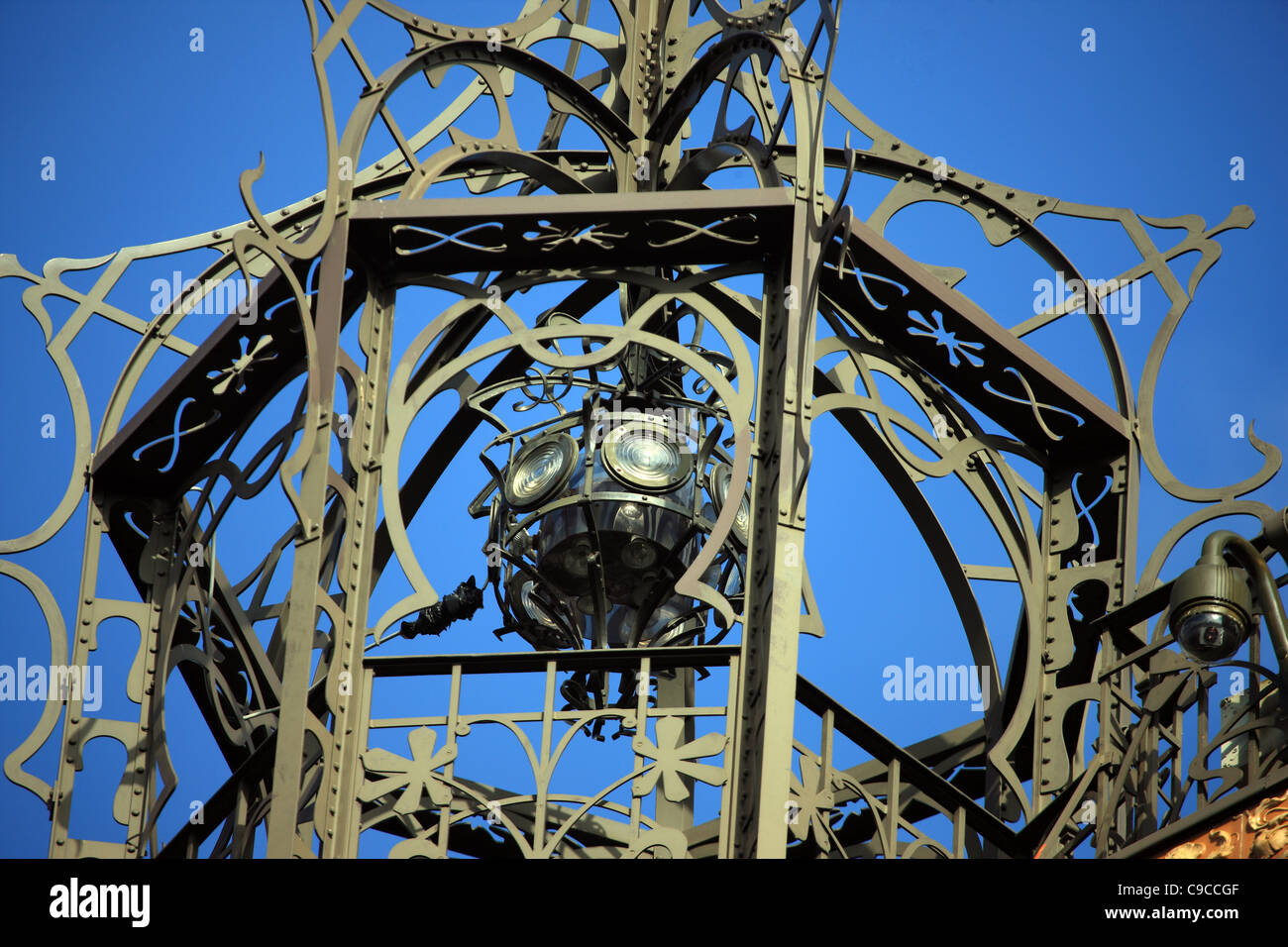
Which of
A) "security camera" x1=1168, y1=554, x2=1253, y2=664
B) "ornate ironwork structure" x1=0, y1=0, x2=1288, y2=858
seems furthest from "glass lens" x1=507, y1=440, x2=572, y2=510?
"security camera" x1=1168, y1=554, x2=1253, y2=664

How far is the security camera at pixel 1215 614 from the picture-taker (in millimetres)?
10016

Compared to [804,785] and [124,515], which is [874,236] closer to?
[804,785]

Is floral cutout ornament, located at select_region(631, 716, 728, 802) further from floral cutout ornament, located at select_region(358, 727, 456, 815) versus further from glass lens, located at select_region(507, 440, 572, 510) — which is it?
glass lens, located at select_region(507, 440, 572, 510)

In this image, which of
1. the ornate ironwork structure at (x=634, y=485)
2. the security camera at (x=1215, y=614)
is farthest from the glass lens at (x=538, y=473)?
the security camera at (x=1215, y=614)

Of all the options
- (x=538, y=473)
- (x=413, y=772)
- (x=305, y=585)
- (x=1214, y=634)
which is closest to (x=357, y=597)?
(x=305, y=585)

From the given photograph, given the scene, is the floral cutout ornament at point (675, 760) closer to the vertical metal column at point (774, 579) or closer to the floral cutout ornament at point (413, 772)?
the vertical metal column at point (774, 579)

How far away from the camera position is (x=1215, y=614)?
1001 centimetres

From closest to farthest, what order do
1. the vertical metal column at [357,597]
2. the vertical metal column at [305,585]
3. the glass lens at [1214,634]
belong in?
the glass lens at [1214,634] → the vertical metal column at [305,585] → the vertical metal column at [357,597]

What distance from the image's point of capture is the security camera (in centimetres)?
1002

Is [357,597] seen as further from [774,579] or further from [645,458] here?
[645,458]

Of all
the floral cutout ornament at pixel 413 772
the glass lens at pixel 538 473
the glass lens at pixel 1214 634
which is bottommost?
the floral cutout ornament at pixel 413 772

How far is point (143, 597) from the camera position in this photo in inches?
511
